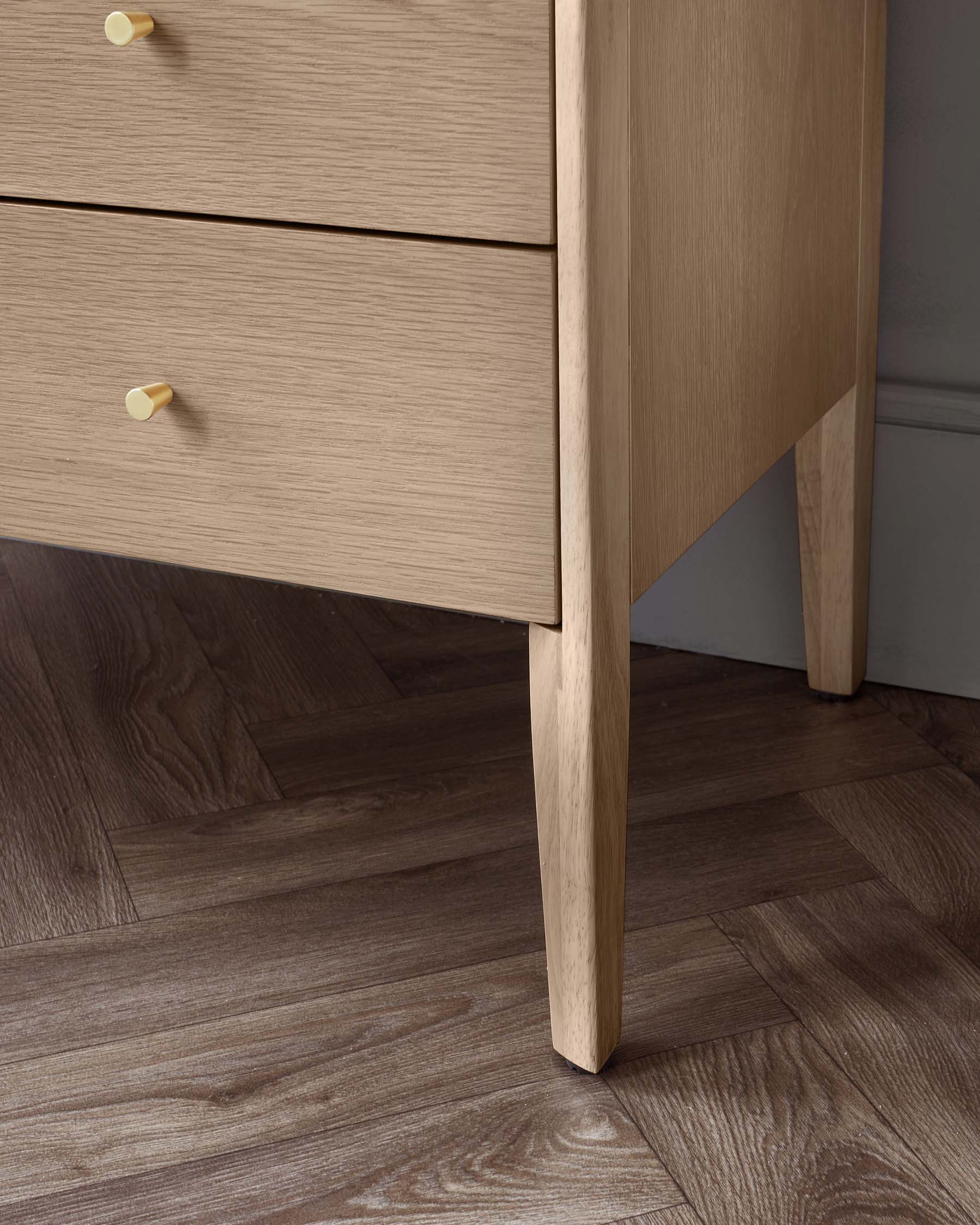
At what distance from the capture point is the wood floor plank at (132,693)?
901mm

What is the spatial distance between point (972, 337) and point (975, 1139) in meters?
0.53

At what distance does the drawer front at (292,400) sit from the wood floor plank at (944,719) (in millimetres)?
450

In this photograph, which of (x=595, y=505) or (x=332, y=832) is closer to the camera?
(x=595, y=505)

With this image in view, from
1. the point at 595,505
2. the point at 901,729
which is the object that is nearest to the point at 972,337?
the point at 901,729

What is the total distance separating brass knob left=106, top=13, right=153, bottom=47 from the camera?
1.80 ft

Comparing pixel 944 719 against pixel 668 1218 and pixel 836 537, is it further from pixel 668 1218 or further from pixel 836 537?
pixel 668 1218

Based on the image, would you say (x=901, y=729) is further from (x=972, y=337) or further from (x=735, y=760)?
(x=972, y=337)

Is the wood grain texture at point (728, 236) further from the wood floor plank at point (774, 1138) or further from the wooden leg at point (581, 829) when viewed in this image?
the wood floor plank at point (774, 1138)

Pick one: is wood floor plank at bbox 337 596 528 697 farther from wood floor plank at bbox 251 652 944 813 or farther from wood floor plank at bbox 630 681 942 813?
wood floor plank at bbox 630 681 942 813

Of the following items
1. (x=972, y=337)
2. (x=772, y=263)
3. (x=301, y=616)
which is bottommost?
(x=301, y=616)

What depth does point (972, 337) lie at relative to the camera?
926 millimetres

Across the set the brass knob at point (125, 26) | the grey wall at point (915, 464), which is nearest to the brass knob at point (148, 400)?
the brass knob at point (125, 26)

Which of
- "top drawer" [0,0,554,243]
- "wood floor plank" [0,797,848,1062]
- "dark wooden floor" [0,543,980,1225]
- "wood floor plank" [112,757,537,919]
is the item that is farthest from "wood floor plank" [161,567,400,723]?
"top drawer" [0,0,554,243]

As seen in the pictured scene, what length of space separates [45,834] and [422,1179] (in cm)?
37
